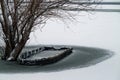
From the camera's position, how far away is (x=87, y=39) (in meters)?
7.70

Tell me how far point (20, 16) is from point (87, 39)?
251 centimetres

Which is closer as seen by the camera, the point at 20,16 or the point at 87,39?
the point at 20,16

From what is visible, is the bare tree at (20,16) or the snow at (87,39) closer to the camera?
the snow at (87,39)

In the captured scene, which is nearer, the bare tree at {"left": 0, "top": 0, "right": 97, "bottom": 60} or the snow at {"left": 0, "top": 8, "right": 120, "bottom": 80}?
the snow at {"left": 0, "top": 8, "right": 120, "bottom": 80}

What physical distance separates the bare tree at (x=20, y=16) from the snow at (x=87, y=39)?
3.06 feet

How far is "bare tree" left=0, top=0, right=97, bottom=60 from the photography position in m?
5.51

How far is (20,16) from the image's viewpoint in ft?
18.4

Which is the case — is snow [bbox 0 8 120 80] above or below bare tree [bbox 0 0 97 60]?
below

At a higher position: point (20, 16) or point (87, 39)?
point (20, 16)

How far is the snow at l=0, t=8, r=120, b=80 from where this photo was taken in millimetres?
4820

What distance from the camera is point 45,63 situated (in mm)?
5543

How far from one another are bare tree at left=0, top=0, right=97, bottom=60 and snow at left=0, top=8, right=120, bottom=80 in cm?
93

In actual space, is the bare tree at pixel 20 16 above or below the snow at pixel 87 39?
above

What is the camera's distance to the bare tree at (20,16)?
217 inches
